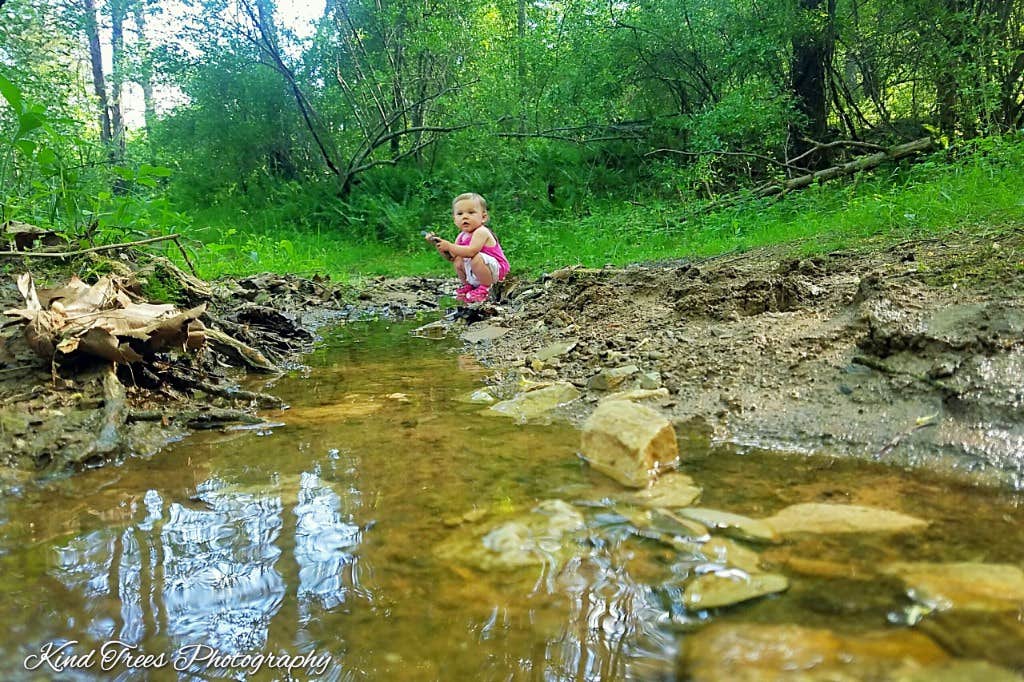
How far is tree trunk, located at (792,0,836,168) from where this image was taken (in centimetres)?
912

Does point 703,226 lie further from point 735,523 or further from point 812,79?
point 735,523

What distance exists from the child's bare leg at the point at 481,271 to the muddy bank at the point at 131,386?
2.24 m

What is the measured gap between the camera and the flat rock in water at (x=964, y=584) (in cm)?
95

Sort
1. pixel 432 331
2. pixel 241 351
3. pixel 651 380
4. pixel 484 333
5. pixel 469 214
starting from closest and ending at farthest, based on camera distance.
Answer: pixel 651 380 < pixel 241 351 < pixel 484 333 < pixel 432 331 < pixel 469 214

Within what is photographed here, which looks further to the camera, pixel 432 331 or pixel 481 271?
pixel 481 271

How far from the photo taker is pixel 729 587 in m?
1.07

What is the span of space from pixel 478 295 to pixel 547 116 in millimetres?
6556

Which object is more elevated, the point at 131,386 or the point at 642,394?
the point at 131,386

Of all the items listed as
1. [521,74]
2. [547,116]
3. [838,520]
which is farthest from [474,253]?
[521,74]

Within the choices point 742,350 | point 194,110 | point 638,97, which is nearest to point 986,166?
point 742,350

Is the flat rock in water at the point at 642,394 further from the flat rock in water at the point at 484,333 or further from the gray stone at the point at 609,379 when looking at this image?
the flat rock in water at the point at 484,333

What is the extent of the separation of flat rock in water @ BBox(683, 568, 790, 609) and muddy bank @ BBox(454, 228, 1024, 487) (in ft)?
2.32

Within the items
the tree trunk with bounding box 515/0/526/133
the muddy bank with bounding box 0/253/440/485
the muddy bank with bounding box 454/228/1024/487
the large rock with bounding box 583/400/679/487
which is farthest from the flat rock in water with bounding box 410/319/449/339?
the tree trunk with bounding box 515/0/526/133

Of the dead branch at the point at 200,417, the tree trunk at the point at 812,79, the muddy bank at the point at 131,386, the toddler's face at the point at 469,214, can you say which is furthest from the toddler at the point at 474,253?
the tree trunk at the point at 812,79
